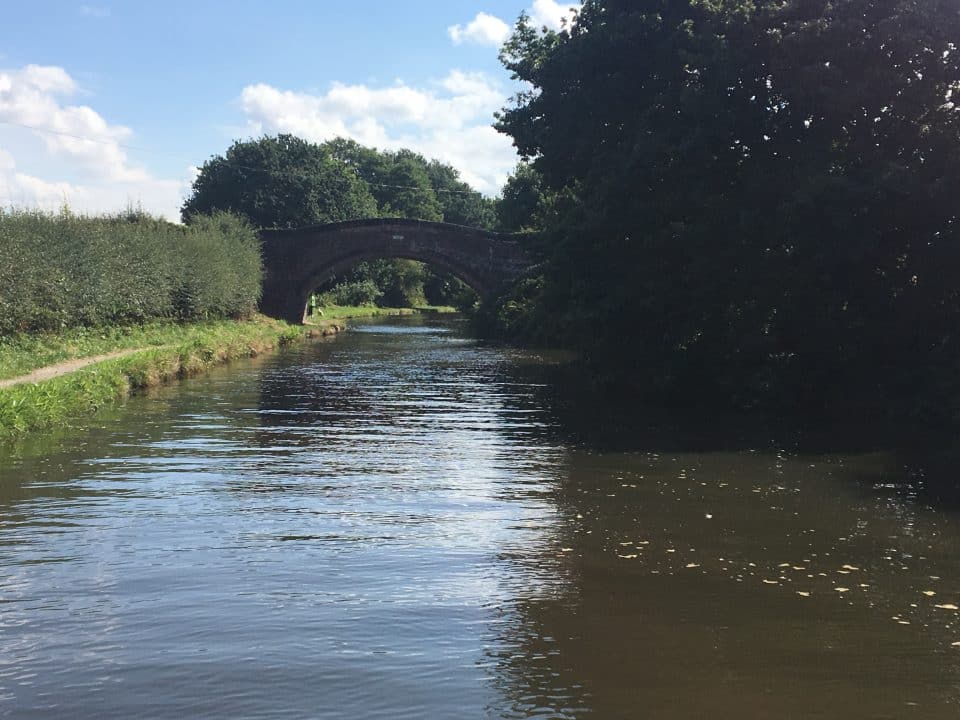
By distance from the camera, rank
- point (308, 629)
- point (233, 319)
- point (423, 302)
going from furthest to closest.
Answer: point (423, 302)
point (233, 319)
point (308, 629)

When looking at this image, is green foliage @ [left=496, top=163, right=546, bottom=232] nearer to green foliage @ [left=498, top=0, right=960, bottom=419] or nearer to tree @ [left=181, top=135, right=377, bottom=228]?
tree @ [left=181, top=135, right=377, bottom=228]

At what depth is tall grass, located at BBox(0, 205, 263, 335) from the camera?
2419cm

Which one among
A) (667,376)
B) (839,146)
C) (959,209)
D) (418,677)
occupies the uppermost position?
(839,146)

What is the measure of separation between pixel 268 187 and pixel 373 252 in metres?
27.7

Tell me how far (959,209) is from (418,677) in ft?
49.4

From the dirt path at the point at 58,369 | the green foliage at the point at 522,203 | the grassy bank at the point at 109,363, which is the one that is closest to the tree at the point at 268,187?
the green foliage at the point at 522,203

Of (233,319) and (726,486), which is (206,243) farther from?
(726,486)

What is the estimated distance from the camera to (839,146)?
20000 mm

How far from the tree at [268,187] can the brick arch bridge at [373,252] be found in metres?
22.7

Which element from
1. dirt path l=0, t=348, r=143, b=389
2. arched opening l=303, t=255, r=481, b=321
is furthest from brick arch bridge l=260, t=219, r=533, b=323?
dirt path l=0, t=348, r=143, b=389

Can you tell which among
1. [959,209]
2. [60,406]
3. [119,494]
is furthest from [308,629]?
[959,209]

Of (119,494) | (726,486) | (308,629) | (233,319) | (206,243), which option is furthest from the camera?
(233,319)

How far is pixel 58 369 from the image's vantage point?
20812mm

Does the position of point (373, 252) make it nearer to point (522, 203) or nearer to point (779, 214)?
point (522, 203)
